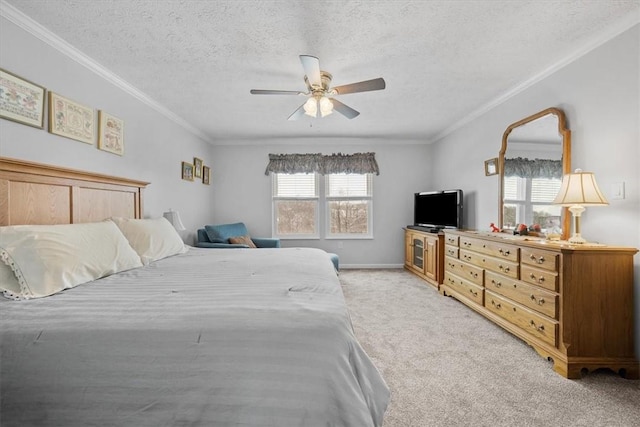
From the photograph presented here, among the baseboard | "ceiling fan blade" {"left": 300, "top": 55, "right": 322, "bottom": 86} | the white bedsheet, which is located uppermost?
"ceiling fan blade" {"left": 300, "top": 55, "right": 322, "bottom": 86}

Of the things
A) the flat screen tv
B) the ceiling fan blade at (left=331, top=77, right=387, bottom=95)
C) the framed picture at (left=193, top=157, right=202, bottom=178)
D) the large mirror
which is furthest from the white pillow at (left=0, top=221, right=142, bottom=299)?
the flat screen tv

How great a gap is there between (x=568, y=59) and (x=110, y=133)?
4210mm

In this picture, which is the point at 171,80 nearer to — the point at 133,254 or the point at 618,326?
the point at 133,254

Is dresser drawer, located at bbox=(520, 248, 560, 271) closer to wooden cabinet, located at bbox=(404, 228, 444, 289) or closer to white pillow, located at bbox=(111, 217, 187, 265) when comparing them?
wooden cabinet, located at bbox=(404, 228, 444, 289)

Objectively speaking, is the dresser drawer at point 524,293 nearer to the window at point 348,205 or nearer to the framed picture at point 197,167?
the window at point 348,205

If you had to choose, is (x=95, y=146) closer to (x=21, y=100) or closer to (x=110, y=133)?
(x=110, y=133)

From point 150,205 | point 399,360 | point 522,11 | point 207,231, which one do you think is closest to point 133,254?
point 150,205

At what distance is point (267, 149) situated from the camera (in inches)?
222

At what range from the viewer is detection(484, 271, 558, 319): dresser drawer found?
2.20 metres

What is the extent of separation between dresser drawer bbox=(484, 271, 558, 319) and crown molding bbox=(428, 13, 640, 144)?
1.94 meters

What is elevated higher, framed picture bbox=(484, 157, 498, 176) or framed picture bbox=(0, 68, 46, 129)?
framed picture bbox=(0, 68, 46, 129)

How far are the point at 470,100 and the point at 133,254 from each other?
3.90m

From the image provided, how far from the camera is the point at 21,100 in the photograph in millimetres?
2035

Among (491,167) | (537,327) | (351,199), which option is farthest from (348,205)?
(537,327)
